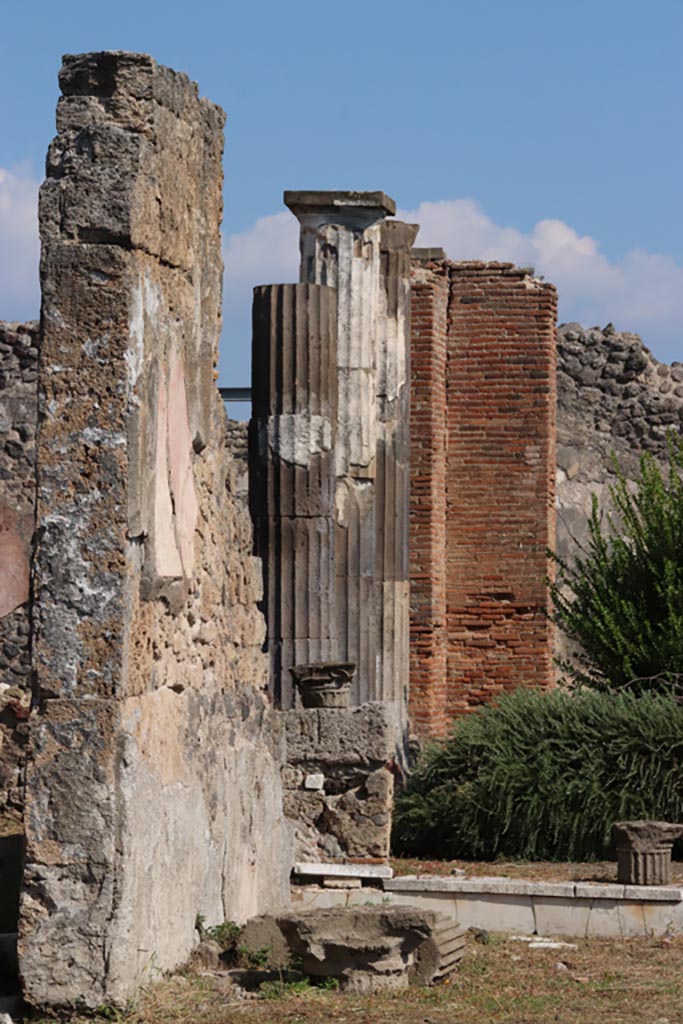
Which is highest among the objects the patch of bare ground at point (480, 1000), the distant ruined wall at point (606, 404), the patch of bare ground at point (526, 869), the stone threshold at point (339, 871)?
the distant ruined wall at point (606, 404)

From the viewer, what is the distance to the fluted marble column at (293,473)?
12.0 m

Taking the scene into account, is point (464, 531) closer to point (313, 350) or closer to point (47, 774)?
point (313, 350)

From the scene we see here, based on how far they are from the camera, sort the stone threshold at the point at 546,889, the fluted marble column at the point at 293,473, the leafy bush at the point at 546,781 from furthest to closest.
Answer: the fluted marble column at the point at 293,473
the leafy bush at the point at 546,781
the stone threshold at the point at 546,889

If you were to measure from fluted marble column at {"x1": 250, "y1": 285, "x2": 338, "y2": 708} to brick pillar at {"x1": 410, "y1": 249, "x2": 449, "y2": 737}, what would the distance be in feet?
13.7

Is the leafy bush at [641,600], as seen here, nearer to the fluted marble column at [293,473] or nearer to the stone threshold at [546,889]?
the fluted marble column at [293,473]

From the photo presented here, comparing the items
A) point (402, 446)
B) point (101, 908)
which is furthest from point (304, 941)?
point (402, 446)

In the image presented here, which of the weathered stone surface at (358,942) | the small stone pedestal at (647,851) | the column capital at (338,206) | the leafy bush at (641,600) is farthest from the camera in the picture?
the column capital at (338,206)

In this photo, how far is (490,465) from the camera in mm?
17062

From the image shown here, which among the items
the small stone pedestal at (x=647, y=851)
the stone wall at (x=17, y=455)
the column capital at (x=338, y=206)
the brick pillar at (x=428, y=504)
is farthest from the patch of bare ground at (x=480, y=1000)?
the brick pillar at (x=428, y=504)

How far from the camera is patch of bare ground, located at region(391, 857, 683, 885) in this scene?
995 centimetres

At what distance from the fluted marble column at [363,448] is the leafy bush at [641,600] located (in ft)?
4.72

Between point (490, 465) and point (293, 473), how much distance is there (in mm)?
5294

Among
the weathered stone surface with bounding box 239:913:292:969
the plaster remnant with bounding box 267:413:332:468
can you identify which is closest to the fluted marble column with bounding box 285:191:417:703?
the plaster remnant with bounding box 267:413:332:468

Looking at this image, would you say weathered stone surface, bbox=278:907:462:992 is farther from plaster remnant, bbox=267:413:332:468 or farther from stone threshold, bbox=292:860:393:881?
plaster remnant, bbox=267:413:332:468
